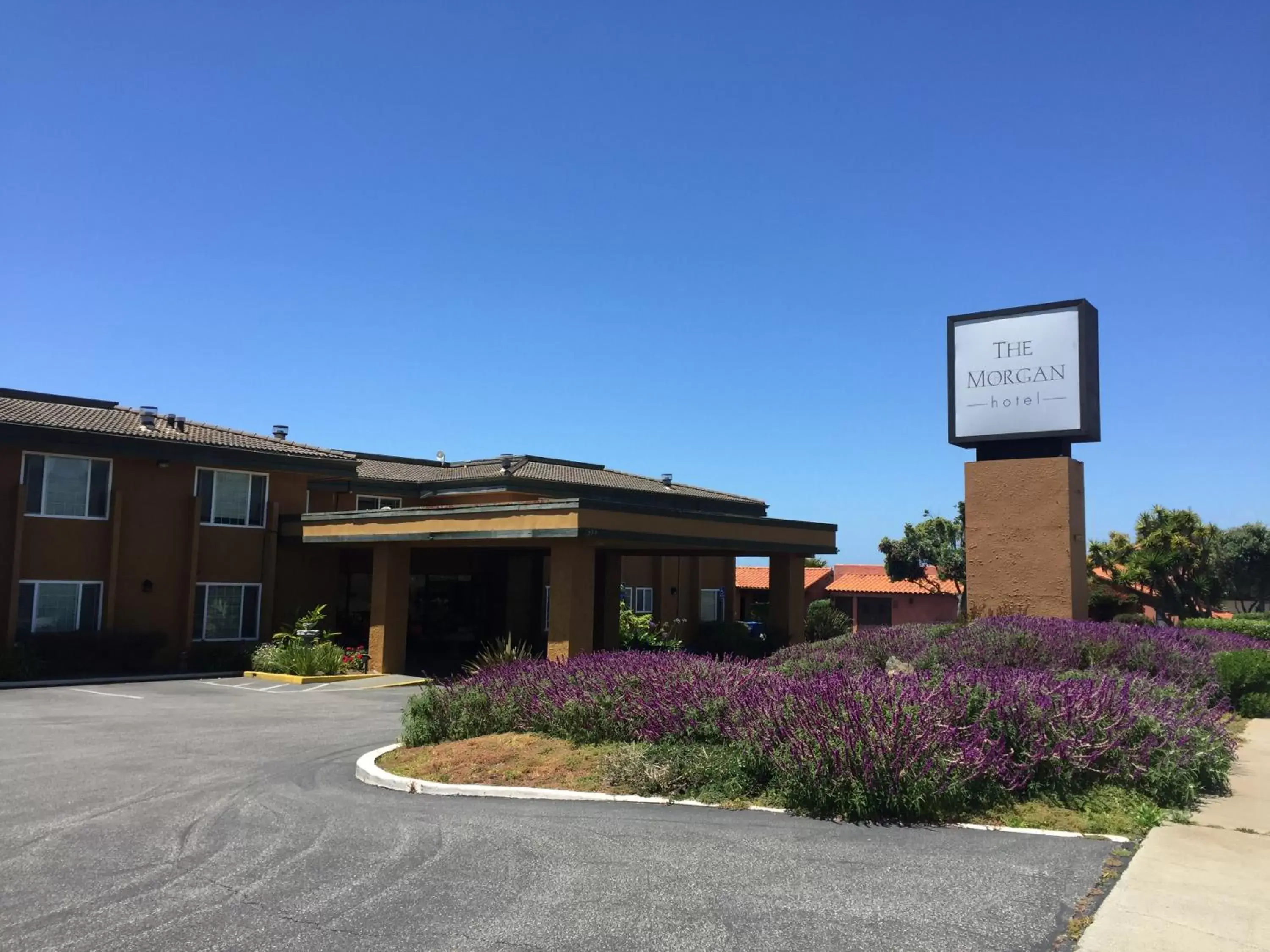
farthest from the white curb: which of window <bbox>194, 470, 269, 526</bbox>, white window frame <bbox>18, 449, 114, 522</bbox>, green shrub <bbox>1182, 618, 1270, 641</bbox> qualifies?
green shrub <bbox>1182, 618, 1270, 641</bbox>

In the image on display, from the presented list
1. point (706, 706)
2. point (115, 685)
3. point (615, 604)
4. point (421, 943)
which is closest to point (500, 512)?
point (615, 604)

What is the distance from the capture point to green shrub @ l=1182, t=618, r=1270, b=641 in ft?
86.8

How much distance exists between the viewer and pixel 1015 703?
8.65m

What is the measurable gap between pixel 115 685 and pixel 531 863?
61.4ft

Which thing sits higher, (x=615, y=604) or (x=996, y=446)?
(x=996, y=446)

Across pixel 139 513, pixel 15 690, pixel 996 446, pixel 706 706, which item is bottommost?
pixel 15 690

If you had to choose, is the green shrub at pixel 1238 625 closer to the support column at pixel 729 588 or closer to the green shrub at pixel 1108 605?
the green shrub at pixel 1108 605

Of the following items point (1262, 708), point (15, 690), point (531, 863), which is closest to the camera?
point (531, 863)

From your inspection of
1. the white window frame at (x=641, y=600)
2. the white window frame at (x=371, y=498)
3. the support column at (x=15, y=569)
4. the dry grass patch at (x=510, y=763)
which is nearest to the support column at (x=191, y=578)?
the support column at (x=15, y=569)

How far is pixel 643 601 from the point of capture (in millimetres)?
35312

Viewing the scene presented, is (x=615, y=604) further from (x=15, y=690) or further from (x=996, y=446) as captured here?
(x=15, y=690)

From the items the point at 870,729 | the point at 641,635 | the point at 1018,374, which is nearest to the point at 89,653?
the point at 641,635

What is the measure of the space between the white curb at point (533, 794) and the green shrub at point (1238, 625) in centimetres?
2065

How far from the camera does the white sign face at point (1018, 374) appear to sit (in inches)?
792
